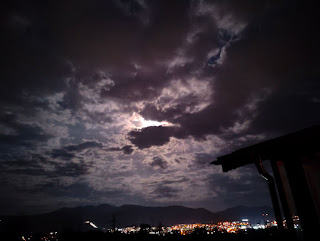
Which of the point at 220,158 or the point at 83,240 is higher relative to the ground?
the point at 220,158

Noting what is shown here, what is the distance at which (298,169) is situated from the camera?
6520 mm

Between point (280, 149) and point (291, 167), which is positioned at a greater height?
point (280, 149)

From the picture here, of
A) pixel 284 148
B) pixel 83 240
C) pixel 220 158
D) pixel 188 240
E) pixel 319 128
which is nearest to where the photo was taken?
pixel 319 128

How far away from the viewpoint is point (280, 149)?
6.64 meters

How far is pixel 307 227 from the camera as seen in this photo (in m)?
6.09

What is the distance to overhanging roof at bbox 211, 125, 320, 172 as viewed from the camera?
19.7ft

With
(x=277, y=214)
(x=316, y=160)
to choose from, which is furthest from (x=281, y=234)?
(x=316, y=160)

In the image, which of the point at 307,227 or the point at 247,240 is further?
the point at 247,240

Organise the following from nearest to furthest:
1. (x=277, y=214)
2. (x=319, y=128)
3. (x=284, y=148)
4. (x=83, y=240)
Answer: (x=319, y=128) → (x=277, y=214) → (x=284, y=148) → (x=83, y=240)

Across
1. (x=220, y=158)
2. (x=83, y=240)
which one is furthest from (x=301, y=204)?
(x=83, y=240)

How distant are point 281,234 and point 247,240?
3011 cm

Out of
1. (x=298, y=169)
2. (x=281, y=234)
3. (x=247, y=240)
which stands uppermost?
(x=298, y=169)

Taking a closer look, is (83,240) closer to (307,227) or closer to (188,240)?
(188,240)

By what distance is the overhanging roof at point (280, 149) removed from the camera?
6012 mm
